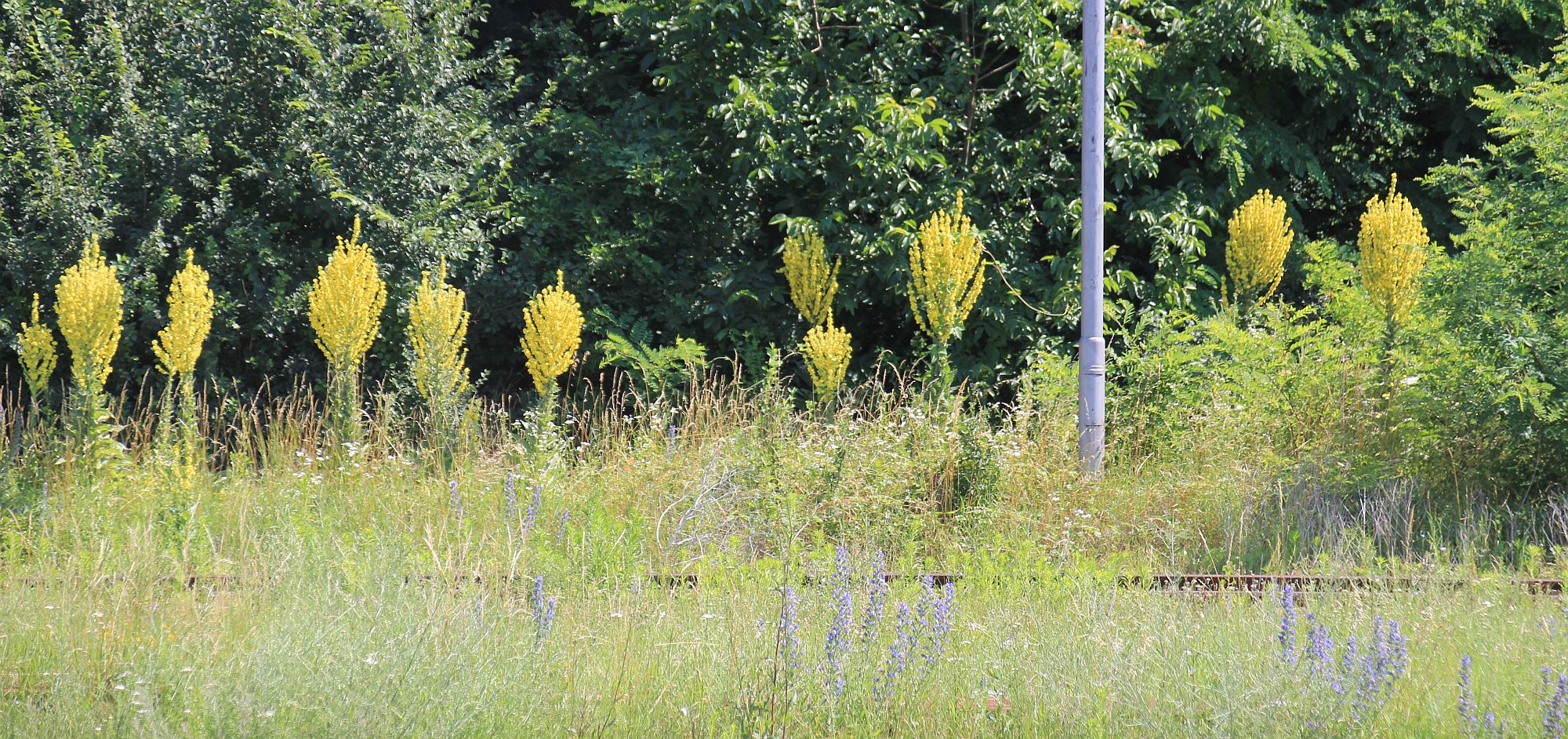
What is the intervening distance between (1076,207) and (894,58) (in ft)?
6.24

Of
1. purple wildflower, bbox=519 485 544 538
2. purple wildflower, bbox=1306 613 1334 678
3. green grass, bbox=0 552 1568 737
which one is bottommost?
green grass, bbox=0 552 1568 737

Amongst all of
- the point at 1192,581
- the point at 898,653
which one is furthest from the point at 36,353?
the point at 1192,581

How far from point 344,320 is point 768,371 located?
103 inches

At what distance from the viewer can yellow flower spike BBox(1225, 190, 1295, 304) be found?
8211 millimetres

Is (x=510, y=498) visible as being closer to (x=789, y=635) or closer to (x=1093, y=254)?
(x=789, y=635)

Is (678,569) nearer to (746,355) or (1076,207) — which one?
(746,355)

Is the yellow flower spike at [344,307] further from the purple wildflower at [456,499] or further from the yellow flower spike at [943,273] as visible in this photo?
the yellow flower spike at [943,273]

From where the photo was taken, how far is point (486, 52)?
10195 millimetres

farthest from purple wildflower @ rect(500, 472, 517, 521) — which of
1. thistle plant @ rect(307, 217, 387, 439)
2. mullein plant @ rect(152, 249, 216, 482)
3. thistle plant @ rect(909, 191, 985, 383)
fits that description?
thistle plant @ rect(909, 191, 985, 383)

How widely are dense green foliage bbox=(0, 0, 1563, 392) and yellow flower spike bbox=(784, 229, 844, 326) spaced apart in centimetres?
36

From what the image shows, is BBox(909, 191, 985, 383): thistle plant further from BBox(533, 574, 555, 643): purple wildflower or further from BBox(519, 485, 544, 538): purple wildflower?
BBox(533, 574, 555, 643): purple wildflower

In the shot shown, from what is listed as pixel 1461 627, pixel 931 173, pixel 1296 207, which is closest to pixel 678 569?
pixel 1461 627

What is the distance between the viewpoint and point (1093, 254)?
22.7ft

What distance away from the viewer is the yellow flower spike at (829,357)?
7.28 meters
